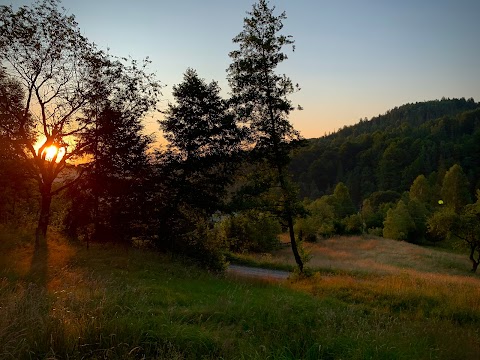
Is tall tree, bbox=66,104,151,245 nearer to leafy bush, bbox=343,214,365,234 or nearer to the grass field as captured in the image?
the grass field

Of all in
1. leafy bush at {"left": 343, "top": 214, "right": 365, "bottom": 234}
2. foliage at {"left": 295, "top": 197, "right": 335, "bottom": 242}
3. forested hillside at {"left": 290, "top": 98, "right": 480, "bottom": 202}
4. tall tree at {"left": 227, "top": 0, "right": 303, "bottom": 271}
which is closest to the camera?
tall tree at {"left": 227, "top": 0, "right": 303, "bottom": 271}

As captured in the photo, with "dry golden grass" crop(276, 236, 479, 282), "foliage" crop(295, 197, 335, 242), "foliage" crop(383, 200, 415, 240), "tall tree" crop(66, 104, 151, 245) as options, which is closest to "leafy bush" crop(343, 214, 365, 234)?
"foliage" crop(295, 197, 335, 242)

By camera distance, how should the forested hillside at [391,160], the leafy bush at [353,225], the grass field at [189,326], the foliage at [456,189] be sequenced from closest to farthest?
the grass field at [189,326]
the leafy bush at [353,225]
the foliage at [456,189]
the forested hillside at [391,160]

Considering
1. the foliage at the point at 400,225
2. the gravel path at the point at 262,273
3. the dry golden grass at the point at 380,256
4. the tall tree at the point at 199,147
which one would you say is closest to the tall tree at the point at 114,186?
the tall tree at the point at 199,147

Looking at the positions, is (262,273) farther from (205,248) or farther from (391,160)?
(391,160)

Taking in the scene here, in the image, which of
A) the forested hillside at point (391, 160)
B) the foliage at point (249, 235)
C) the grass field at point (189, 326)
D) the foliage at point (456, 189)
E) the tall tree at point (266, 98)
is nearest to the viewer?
the grass field at point (189, 326)

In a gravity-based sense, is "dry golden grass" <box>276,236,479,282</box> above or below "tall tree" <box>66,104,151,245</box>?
below

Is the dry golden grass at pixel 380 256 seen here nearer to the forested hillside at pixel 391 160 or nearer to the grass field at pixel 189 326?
Answer: the grass field at pixel 189 326

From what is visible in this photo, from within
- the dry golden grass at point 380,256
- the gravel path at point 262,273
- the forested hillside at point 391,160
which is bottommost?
the dry golden grass at point 380,256

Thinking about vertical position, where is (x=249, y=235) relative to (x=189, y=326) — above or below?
below

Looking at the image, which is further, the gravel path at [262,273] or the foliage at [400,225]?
the foliage at [400,225]

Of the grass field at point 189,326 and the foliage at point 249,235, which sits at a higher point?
the grass field at point 189,326

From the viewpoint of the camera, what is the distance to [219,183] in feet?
73.5

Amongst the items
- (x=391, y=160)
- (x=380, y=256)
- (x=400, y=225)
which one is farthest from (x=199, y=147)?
(x=391, y=160)
